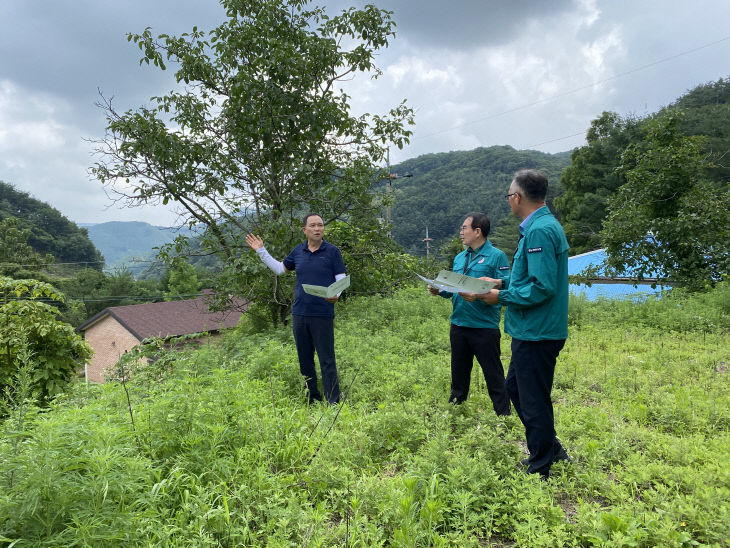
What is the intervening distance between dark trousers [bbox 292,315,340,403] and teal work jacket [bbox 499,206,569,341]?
208 cm

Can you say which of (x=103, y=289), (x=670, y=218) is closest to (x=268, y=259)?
(x=670, y=218)

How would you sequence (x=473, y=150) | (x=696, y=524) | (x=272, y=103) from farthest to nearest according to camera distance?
(x=473, y=150) < (x=272, y=103) < (x=696, y=524)

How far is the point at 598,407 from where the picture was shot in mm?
4180

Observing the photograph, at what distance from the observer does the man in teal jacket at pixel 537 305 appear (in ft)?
8.57

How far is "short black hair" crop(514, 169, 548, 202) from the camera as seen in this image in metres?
2.77

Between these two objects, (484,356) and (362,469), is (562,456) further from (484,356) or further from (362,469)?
(362,469)

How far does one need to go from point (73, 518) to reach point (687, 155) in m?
12.4

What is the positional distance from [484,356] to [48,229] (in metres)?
78.4

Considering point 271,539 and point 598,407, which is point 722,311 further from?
point 271,539

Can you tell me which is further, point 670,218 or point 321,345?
point 670,218

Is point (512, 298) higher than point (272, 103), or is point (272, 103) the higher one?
point (272, 103)

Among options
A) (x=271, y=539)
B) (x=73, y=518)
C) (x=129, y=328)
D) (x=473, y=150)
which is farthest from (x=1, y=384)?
(x=473, y=150)

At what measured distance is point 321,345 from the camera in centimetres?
430

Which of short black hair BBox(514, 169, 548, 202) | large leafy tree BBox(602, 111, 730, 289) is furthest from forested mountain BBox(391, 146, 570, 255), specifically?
short black hair BBox(514, 169, 548, 202)
